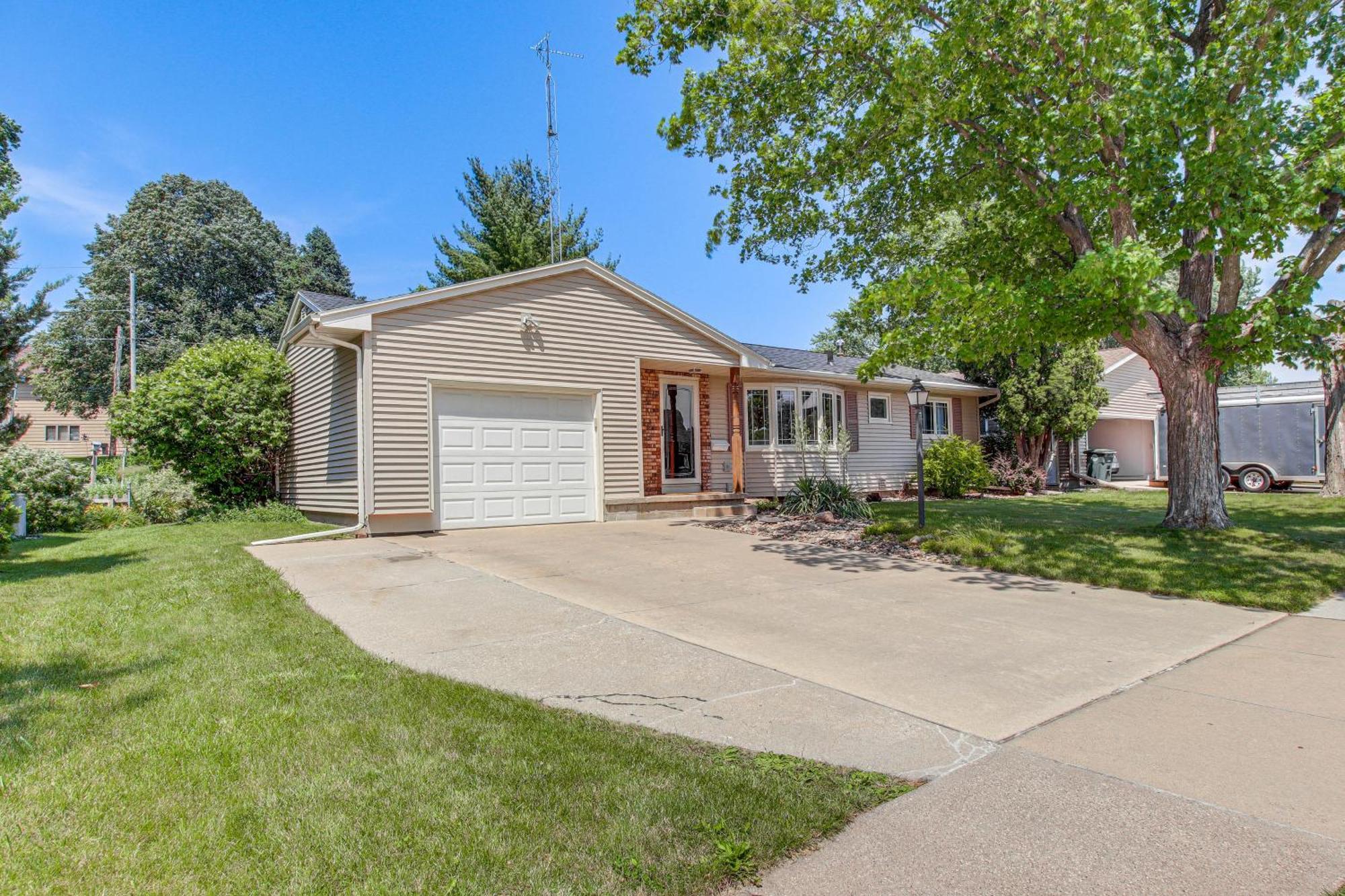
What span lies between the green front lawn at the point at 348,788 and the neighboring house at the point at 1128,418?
24917 millimetres

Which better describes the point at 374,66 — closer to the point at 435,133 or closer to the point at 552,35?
the point at 552,35

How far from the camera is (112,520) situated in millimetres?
13641

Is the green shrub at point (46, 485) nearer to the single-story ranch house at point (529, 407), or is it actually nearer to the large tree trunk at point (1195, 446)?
the single-story ranch house at point (529, 407)

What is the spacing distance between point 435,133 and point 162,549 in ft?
56.4

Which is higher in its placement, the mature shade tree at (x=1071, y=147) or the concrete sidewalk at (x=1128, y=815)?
the mature shade tree at (x=1071, y=147)

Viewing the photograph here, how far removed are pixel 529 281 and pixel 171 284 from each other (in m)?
29.7

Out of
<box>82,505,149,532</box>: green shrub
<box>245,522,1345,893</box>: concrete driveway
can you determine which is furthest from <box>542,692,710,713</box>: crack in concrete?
<box>82,505,149,532</box>: green shrub

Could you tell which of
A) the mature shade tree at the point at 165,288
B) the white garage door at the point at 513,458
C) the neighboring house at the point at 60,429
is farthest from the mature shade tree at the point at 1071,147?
the neighboring house at the point at 60,429

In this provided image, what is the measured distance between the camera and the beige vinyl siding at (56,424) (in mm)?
35719

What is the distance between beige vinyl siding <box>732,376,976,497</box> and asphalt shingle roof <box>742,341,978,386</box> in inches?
15.0

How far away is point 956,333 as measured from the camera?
9.32m

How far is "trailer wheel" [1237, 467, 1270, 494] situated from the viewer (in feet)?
61.8

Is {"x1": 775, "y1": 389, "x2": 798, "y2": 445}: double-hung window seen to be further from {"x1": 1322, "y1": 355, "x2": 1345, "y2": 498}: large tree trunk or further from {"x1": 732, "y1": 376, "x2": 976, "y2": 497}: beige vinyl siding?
{"x1": 1322, "y1": 355, "x2": 1345, "y2": 498}: large tree trunk

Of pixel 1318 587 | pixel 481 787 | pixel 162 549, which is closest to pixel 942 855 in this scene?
pixel 481 787
